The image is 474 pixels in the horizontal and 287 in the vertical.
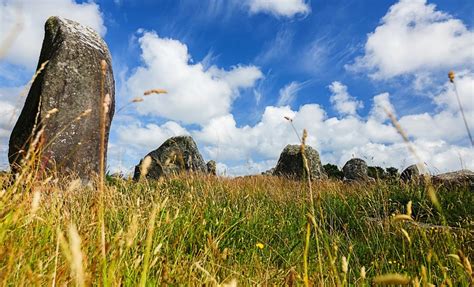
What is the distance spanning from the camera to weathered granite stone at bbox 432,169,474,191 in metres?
10.1

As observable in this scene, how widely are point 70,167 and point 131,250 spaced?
17.6ft

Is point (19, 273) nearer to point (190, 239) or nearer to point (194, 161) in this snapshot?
point (190, 239)

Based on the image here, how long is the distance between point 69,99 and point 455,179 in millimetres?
9569

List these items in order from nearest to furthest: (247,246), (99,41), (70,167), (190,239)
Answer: (190,239) → (247,246) → (70,167) → (99,41)

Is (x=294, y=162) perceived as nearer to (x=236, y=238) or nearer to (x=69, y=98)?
(x=69, y=98)

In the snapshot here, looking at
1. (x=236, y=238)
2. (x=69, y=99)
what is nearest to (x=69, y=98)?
(x=69, y=99)

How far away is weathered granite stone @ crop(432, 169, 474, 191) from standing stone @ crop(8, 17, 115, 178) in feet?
26.7

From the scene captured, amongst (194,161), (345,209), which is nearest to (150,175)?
(194,161)

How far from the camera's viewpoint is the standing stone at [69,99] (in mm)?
7570

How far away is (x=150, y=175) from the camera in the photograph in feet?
46.8

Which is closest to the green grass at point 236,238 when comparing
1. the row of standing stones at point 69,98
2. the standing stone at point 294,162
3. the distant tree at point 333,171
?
the row of standing stones at point 69,98

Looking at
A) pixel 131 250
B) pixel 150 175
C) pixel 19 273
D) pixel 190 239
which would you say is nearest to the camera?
pixel 19 273

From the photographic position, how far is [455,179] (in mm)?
10867

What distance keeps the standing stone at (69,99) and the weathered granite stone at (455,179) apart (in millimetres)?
8136
